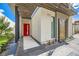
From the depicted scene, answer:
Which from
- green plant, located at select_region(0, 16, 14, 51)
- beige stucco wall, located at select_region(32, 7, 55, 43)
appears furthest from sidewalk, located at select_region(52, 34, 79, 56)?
green plant, located at select_region(0, 16, 14, 51)

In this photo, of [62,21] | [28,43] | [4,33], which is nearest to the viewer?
[4,33]

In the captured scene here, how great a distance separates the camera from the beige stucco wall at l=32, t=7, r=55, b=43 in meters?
2.77

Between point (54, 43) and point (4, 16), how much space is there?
3.82 feet

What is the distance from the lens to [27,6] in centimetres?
271

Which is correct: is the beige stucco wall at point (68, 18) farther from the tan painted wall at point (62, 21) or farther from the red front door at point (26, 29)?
the red front door at point (26, 29)

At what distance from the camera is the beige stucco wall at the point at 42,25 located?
9.08ft

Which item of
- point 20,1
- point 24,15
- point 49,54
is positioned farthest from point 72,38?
point 20,1

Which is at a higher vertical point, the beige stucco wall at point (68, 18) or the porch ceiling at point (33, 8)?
the porch ceiling at point (33, 8)

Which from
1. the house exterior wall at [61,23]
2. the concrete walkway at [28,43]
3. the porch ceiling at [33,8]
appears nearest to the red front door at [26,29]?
the concrete walkway at [28,43]

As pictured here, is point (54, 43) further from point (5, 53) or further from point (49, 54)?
point (5, 53)

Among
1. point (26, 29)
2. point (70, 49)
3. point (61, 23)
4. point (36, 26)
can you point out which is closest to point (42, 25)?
point (36, 26)

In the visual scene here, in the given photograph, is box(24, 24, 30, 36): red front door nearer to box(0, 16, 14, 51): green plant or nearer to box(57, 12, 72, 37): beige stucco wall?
box(0, 16, 14, 51): green plant

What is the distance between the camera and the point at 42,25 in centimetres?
279

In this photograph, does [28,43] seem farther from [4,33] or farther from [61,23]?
[61,23]
